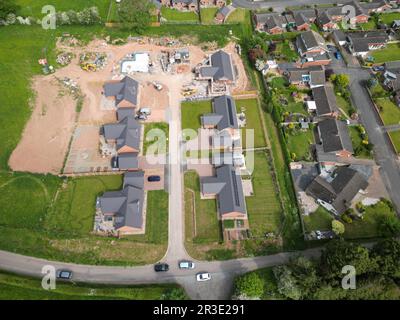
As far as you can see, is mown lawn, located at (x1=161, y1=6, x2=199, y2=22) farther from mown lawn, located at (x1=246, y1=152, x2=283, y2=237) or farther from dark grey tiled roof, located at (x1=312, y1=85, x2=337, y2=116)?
mown lawn, located at (x1=246, y1=152, x2=283, y2=237)

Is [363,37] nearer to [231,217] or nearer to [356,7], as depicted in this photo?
[356,7]

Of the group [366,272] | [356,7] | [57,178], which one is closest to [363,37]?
[356,7]

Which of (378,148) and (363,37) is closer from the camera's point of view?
(378,148)

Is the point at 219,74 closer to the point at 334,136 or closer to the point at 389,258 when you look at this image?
the point at 334,136

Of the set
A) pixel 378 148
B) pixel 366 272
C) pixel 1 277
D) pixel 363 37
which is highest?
pixel 363 37

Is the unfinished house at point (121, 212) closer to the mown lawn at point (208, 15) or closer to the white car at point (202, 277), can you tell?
the white car at point (202, 277)

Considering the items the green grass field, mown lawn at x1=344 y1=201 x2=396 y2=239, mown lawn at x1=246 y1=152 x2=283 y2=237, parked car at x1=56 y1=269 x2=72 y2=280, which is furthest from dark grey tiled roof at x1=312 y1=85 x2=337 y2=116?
the green grass field

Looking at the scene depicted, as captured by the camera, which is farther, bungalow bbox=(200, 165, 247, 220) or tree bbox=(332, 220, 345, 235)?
bungalow bbox=(200, 165, 247, 220)
